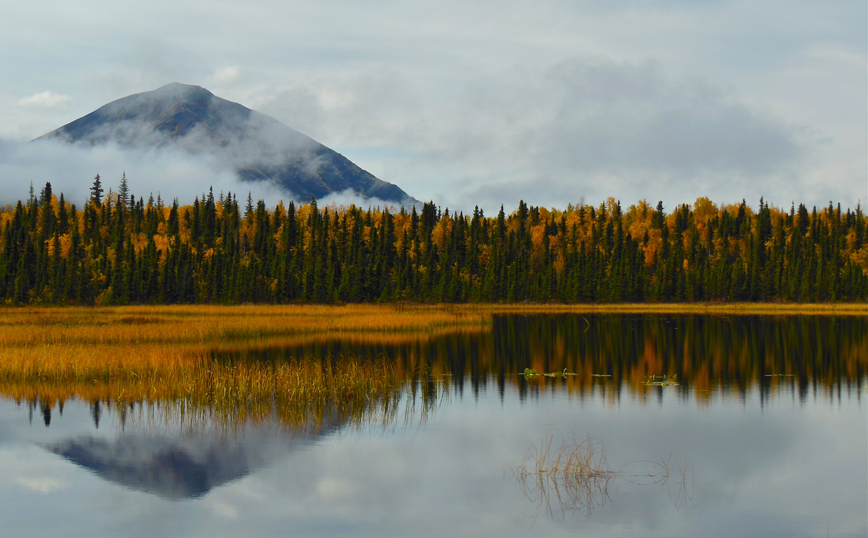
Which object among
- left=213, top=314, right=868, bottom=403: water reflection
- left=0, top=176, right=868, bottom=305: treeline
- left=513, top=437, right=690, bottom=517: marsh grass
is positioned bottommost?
left=513, top=437, right=690, bottom=517: marsh grass

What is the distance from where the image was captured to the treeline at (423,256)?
5704 inches

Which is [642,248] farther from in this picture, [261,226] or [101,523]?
[101,523]

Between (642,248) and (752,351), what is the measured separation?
422 ft

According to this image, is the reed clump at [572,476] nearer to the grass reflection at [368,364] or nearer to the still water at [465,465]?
the still water at [465,465]

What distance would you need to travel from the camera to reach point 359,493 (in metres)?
16.3

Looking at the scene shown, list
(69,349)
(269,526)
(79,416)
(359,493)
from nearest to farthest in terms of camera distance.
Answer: (269,526) < (359,493) < (79,416) < (69,349)

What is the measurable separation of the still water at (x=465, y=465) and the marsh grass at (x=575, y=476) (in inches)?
2.5

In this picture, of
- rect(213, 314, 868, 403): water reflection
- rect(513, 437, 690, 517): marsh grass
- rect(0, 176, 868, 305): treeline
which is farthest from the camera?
rect(0, 176, 868, 305): treeline

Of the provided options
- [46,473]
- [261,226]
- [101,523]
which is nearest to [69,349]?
[46,473]

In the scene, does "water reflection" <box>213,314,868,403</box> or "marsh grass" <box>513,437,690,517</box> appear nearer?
"marsh grass" <box>513,437,690,517</box>

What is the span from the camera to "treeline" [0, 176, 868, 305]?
475 feet

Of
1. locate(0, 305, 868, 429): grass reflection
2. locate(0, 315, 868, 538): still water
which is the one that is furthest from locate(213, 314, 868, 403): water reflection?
locate(0, 315, 868, 538): still water

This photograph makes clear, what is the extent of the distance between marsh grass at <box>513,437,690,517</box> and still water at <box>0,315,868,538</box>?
0.06 metres

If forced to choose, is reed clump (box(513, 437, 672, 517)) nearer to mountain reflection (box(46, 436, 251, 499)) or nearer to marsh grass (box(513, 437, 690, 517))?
marsh grass (box(513, 437, 690, 517))
